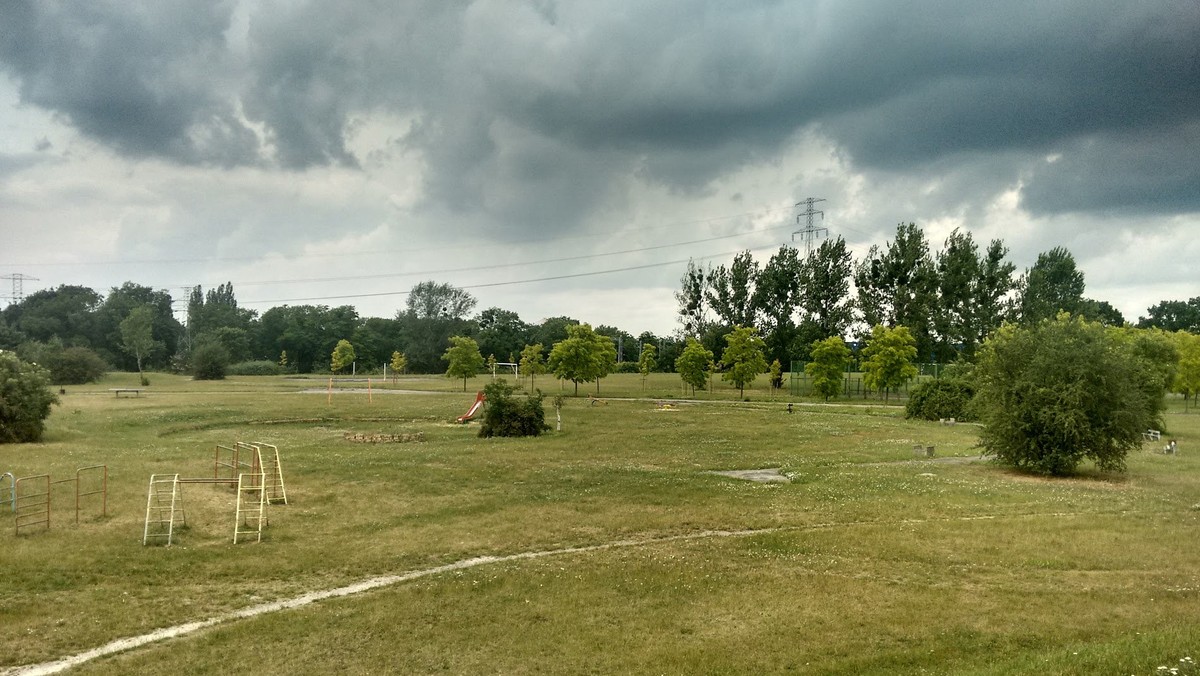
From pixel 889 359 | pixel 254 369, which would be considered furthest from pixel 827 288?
pixel 254 369

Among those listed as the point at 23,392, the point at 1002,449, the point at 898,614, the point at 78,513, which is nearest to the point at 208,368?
the point at 23,392

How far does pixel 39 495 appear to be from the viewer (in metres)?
18.3

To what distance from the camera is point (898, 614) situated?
12.6m

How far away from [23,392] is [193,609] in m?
29.0

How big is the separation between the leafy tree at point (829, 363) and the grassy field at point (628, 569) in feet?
140

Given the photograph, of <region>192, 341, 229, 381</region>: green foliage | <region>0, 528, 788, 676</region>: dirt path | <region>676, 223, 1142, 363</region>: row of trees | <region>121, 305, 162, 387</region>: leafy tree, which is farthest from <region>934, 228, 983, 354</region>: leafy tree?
<region>121, 305, 162, 387</region>: leafy tree

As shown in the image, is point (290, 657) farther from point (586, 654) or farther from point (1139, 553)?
point (1139, 553)

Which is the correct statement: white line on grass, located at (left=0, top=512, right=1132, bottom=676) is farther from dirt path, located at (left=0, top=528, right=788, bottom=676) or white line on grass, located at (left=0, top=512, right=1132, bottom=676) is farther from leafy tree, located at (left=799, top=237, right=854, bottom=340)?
leafy tree, located at (left=799, top=237, right=854, bottom=340)

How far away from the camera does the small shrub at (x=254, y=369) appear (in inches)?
5138

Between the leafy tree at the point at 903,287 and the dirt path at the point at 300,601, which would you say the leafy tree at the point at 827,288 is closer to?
the leafy tree at the point at 903,287

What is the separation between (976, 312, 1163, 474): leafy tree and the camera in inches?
1059

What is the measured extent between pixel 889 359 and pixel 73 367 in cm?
9105

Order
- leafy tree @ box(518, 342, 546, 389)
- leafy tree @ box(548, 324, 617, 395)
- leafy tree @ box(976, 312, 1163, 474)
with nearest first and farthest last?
leafy tree @ box(976, 312, 1163, 474) → leafy tree @ box(548, 324, 617, 395) → leafy tree @ box(518, 342, 546, 389)

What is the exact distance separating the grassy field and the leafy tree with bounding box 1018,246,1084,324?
6703 centimetres
